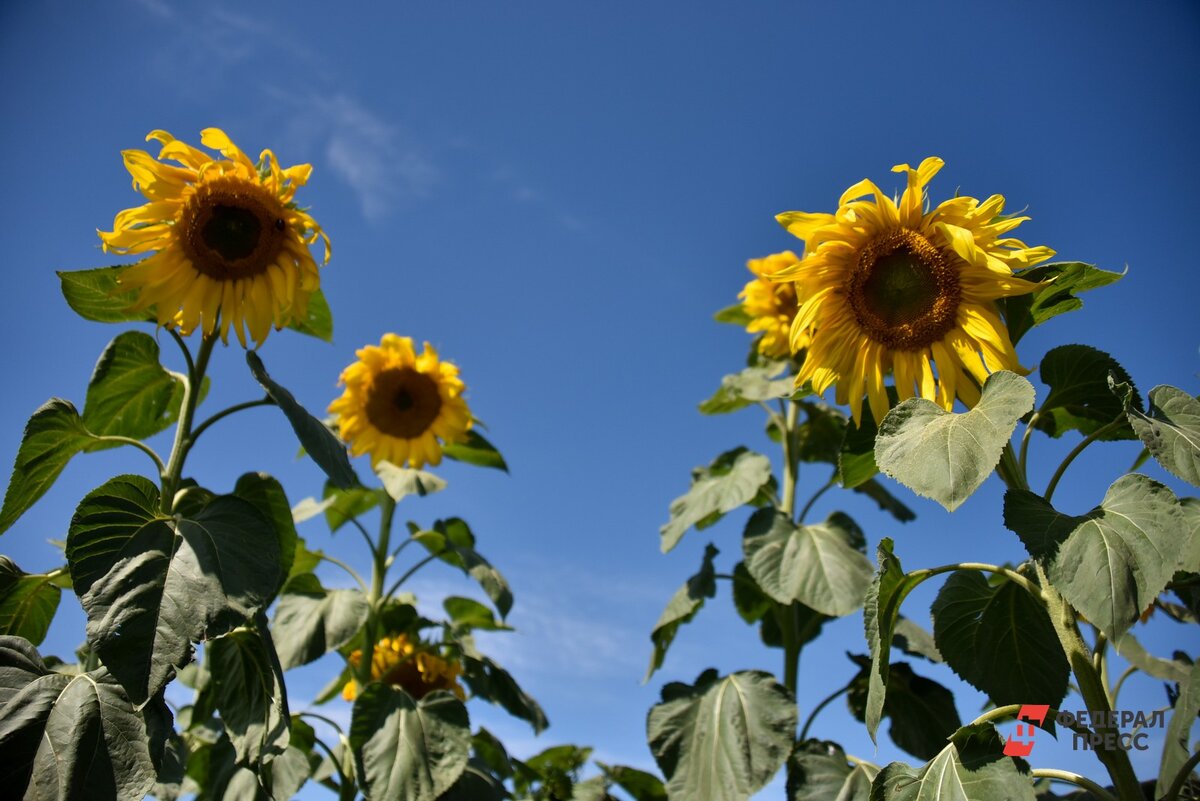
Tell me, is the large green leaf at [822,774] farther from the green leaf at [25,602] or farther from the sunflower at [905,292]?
the green leaf at [25,602]

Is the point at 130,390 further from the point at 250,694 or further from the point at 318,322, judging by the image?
the point at 250,694

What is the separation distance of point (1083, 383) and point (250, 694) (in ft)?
7.77

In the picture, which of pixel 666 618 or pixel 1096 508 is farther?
pixel 666 618

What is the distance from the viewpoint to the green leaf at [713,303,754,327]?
4766mm

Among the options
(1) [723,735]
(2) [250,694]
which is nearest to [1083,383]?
(1) [723,735]

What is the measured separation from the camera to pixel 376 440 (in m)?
5.12

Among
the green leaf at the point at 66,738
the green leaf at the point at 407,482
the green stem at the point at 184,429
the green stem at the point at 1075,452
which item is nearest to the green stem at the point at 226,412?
the green stem at the point at 184,429

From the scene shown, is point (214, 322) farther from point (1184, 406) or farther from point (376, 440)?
point (1184, 406)

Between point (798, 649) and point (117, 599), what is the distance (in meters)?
2.65

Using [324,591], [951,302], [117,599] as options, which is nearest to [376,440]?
[324,591]

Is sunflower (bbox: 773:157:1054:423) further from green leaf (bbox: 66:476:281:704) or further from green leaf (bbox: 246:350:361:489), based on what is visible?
green leaf (bbox: 66:476:281:704)

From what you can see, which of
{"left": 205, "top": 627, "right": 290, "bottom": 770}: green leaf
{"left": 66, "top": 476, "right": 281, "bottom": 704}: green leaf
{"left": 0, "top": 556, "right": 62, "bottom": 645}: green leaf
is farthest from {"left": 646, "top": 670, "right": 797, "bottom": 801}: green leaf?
{"left": 0, "top": 556, "right": 62, "bottom": 645}: green leaf

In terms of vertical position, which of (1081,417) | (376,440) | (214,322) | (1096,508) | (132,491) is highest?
(376,440)

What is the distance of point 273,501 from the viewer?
112 inches
